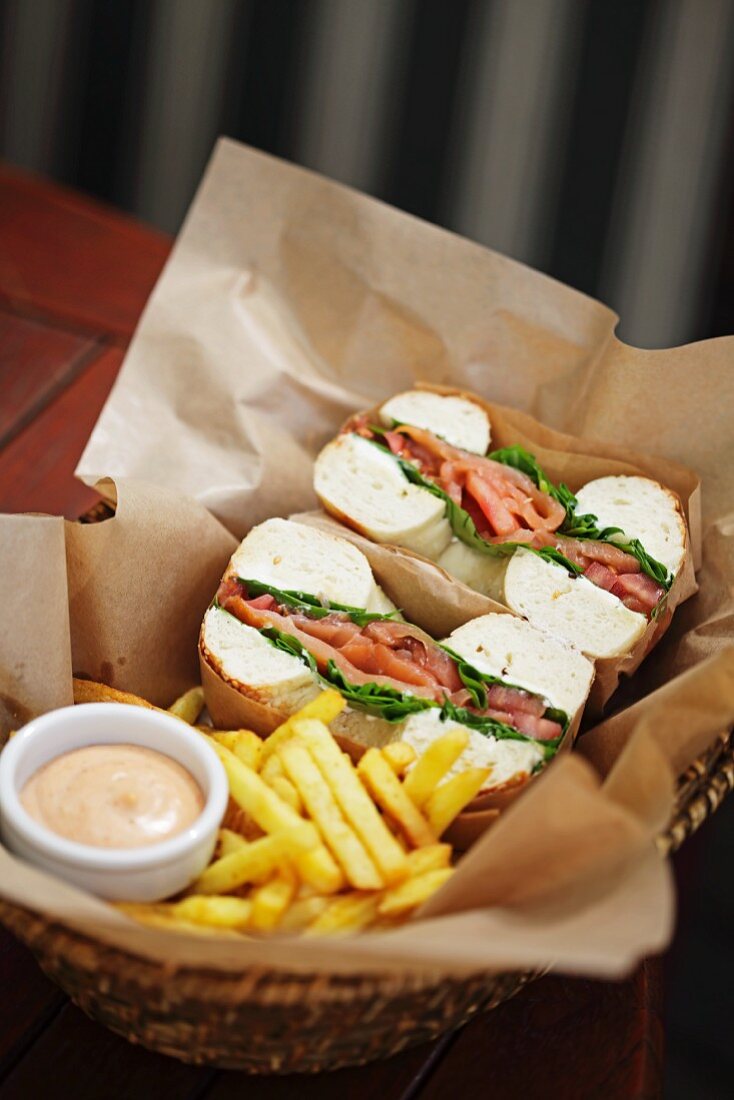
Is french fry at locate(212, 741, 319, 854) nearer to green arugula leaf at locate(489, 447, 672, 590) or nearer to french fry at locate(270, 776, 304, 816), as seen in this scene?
french fry at locate(270, 776, 304, 816)

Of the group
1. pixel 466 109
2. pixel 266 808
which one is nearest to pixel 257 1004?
pixel 266 808

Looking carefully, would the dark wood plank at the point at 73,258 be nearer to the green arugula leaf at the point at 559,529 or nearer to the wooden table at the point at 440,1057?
the green arugula leaf at the point at 559,529

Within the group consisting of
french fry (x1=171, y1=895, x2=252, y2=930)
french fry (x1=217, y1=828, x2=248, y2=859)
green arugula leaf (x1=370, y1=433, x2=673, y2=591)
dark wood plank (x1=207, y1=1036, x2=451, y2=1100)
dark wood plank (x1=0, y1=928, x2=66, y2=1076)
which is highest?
green arugula leaf (x1=370, y1=433, x2=673, y2=591)

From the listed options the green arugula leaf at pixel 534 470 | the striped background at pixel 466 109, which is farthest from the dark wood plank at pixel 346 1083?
the striped background at pixel 466 109

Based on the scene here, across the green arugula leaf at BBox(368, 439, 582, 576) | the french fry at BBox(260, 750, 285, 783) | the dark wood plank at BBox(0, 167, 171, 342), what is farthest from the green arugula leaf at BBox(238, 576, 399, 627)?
the dark wood plank at BBox(0, 167, 171, 342)

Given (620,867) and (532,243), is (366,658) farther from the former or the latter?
(532,243)

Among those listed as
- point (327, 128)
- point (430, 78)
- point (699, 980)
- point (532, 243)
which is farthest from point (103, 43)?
point (699, 980)

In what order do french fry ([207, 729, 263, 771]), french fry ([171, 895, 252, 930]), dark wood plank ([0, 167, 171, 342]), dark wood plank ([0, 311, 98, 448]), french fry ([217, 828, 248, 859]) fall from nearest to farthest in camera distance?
1. french fry ([171, 895, 252, 930])
2. french fry ([217, 828, 248, 859])
3. french fry ([207, 729, 263, 771])
4. dark wood plank ([0, 311, 98, 448])
5. dark wood plank ([0, 167, 171, 342])
